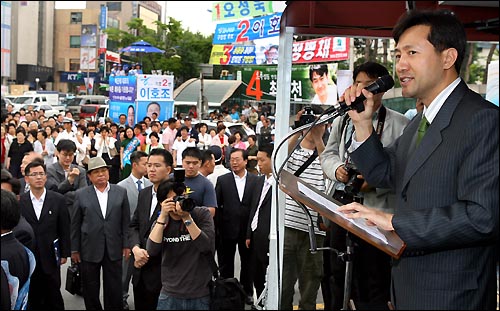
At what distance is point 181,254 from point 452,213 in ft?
7.28

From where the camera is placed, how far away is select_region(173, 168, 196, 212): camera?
124 inches

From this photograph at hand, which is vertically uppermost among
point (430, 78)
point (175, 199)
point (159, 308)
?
point (430, 78)

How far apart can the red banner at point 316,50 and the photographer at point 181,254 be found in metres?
1.05

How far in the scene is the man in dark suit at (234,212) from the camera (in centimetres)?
504

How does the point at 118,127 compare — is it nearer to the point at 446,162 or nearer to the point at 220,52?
the point at 220,52

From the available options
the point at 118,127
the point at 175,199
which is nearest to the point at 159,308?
the point at 175,199

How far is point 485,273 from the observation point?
1472 millimetres

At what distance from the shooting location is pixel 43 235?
14.1 ft

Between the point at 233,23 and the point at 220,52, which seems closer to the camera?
the point at 233,23

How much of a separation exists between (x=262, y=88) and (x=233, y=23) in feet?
1.62

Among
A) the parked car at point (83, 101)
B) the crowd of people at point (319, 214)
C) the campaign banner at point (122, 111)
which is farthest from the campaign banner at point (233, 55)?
the parked car at point (83, 101)

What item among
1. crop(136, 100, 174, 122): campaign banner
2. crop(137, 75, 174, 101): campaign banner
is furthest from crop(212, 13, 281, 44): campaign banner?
crop(136, 100, 174, 122): campaign banner

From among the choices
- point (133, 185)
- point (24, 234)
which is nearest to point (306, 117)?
point (24, 234)

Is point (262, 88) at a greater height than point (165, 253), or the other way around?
point (262, 88)
